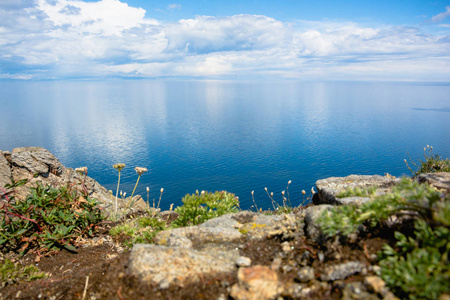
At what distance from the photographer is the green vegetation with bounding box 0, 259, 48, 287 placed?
6.11 meters

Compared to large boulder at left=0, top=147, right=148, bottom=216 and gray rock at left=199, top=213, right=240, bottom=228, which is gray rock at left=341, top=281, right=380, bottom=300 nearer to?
gray rock at left=199, top=213, right=240, bottom=228

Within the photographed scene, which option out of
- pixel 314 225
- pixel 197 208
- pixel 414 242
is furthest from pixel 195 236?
pixel 414 242

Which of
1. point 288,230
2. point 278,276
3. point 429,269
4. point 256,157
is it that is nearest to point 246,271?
point 278,276

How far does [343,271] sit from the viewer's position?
3.84 meters

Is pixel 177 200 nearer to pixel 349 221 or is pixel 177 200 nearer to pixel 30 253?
pixel 30 253

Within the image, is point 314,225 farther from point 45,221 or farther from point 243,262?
point 45,221

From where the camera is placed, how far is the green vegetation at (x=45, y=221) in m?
7.39

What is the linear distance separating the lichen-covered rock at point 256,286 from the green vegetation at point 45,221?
546 cm

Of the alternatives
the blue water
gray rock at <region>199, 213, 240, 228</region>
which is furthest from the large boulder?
the blue water

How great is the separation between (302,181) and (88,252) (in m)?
41.9

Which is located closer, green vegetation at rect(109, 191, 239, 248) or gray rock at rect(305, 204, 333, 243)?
gray rock at rect(305, 204, 333, 243)

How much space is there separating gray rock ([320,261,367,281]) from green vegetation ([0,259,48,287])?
593cm

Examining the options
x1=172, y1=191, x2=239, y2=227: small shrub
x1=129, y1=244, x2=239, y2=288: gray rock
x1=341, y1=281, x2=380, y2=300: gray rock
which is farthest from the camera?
x1=172, y1=191, x2=239, y2=227: small shrub

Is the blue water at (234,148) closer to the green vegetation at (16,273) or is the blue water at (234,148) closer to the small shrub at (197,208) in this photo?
the small shrub at (197,208)
